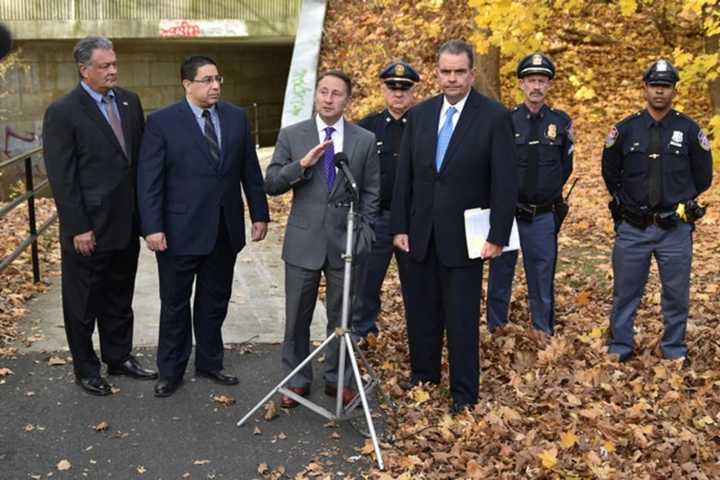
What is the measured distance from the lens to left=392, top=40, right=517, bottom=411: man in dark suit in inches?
187

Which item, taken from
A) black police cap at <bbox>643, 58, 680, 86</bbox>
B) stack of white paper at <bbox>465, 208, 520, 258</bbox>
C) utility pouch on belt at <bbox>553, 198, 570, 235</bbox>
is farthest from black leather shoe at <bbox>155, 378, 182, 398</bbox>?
black police cap at <bbox>643, 58, 680, 86</bbox>

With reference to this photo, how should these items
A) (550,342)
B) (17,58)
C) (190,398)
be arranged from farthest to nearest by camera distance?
(17,58) < (550,342) < (190,398)

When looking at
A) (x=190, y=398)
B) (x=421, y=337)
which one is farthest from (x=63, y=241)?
(x=421, y=337)

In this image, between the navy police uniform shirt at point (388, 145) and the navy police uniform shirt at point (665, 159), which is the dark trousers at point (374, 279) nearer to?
the navy police uniform shirt at point (388, 145)

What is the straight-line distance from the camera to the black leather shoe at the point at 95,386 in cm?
527

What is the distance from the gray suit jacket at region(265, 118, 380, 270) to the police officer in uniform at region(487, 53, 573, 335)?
1.49 m

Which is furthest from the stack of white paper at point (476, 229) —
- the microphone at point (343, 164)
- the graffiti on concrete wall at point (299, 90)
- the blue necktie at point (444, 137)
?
the graffiti on concrete wall at point (299, 90)

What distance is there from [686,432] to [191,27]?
1648cm

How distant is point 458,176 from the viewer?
481 cm

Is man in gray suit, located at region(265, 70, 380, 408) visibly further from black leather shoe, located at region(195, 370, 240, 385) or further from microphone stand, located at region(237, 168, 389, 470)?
black leather shoe, located at region(195, 370, 240, 385)

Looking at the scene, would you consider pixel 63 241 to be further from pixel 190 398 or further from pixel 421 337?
pixel 421 337

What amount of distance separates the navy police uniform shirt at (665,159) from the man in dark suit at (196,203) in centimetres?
239

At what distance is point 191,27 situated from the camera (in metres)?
19.0

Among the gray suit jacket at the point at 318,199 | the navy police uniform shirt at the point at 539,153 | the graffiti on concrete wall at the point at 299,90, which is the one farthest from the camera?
the graffiti on concrete wall at the point at 299,90
